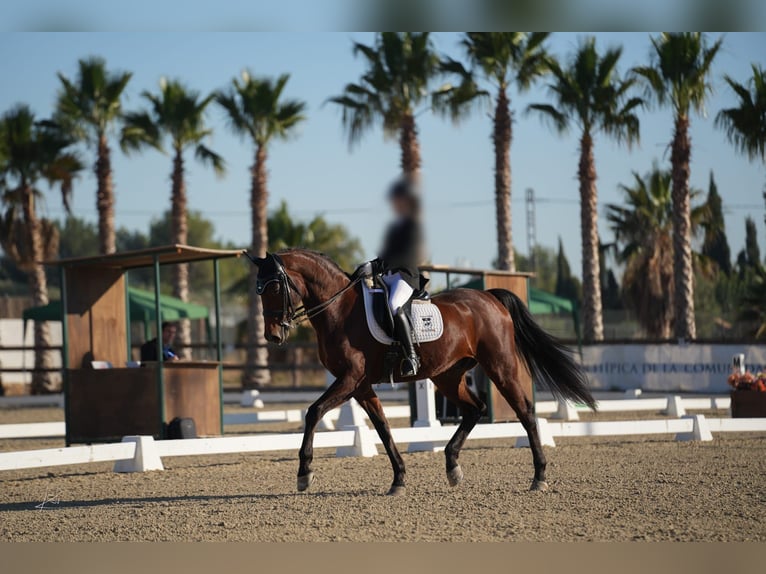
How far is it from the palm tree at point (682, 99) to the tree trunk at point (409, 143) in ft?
21.6

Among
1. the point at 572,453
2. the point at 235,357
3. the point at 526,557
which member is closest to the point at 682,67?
the point at 572,453

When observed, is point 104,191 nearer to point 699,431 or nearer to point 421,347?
point 699,431

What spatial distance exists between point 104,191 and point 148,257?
75.9ft

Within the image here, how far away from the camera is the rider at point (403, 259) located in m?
9.17

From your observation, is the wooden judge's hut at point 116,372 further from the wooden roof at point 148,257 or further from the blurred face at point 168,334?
the blurred face at point 168,334

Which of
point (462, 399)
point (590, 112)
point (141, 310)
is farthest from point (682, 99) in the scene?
point (462, 399)

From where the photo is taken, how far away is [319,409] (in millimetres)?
9469

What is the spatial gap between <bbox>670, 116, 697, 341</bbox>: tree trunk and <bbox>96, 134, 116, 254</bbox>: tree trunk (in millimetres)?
18524

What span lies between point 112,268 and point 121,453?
478cm

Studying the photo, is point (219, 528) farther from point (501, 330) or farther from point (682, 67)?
point (682, 67)

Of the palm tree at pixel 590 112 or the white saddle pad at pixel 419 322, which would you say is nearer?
the white saddle pad at pixel 419 322

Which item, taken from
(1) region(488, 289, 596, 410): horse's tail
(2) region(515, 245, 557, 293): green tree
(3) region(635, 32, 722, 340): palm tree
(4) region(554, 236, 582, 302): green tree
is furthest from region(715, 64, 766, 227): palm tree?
(2) region(515, 245, 557, 293): green tree

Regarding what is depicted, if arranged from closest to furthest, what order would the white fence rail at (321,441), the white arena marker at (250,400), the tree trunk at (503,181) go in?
the white fence rail at (321,441) < the white arena marker at (250,400) < the tree trunk at (503,181)

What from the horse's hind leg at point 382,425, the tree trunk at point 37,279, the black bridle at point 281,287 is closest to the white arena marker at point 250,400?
the tree trunk at point 37,279
